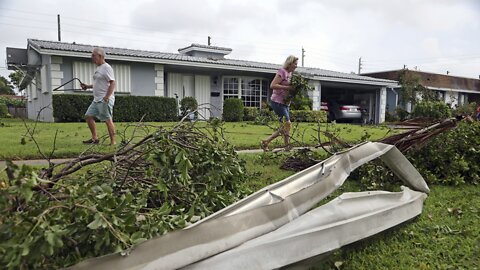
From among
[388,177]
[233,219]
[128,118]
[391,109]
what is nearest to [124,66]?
[128,118]

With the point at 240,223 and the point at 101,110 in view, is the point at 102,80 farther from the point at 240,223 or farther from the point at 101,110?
the point at 240,223

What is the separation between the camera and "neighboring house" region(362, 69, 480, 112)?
1095 inches

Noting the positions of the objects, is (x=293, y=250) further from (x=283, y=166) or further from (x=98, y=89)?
(x=98, y=89)

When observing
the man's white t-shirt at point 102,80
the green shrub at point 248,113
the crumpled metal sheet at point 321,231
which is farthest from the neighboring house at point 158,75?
the crumpled metal sheet at point 321,231

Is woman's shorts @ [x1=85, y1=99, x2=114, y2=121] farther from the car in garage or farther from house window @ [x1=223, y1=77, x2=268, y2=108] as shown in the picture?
the car in garage

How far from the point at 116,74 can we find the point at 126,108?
6.54 feet

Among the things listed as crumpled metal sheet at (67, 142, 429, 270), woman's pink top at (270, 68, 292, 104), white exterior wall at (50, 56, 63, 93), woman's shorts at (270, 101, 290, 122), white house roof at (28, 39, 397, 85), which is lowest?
crumpled metal sheet at (67, 142, 429, 270)

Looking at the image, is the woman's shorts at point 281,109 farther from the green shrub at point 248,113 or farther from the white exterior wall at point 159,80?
the green shrub at point 248,113

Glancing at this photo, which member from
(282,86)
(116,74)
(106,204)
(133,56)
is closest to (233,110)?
(133,56)

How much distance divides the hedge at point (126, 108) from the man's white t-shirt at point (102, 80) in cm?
608

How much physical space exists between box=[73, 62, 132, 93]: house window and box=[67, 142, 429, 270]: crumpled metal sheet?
14.2m

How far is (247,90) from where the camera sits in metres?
20.0

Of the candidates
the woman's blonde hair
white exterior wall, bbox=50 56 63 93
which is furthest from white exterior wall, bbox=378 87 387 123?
the woman's blonde hair

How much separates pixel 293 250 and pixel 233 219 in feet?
1.14
